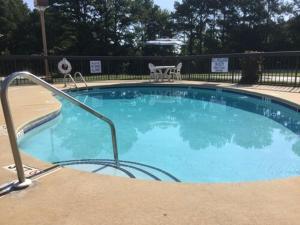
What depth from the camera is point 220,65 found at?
1241 centimetres

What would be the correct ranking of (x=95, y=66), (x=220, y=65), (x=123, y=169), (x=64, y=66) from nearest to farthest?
(x=123, y=169) < (x=220, y=65) < (x=64, y=66) < (x=95, y=66)

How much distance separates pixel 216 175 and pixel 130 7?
2763 cm

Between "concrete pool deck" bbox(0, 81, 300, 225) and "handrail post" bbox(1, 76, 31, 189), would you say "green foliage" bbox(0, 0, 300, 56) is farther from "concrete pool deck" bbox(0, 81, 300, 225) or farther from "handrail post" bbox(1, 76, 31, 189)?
"concrete pool deck" bbox(0, 81, 300, 225)

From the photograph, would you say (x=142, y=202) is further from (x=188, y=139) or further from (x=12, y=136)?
(x=188, y=139)

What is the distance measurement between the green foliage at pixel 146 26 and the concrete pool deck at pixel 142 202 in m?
23.7

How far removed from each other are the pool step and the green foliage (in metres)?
22.2

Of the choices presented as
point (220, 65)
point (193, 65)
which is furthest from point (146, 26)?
point (220, 65)

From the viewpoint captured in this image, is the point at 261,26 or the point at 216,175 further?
the point at 261,26

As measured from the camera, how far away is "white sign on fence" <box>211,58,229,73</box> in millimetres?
12198

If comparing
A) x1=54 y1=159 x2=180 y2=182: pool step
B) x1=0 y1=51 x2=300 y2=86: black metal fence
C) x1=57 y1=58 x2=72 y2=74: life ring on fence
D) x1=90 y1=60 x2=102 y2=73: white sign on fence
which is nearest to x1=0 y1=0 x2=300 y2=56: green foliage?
x1=0 y1=51 x2=300 y2=86: black metal fence

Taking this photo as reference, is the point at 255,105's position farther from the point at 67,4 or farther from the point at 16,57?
the point at 67,4

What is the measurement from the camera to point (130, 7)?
96.7 feet

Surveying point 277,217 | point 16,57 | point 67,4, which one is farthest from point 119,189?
point 67,4

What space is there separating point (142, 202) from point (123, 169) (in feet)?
5.18
